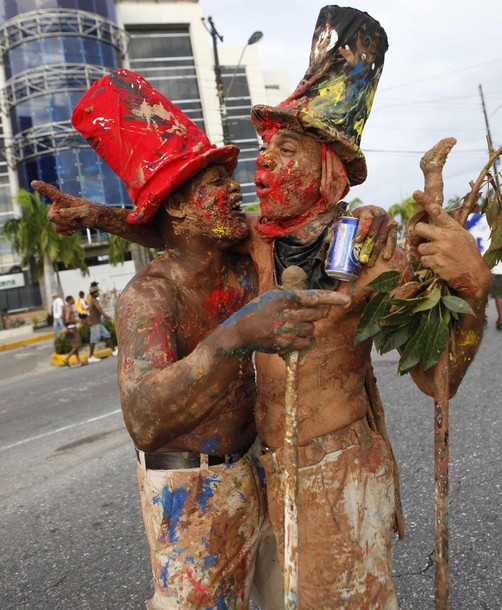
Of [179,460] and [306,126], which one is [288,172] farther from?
[179,460]

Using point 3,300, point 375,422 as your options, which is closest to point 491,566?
point 375,422

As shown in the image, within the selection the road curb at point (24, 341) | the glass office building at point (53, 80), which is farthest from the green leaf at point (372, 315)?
the glass office building at point (53, 80)

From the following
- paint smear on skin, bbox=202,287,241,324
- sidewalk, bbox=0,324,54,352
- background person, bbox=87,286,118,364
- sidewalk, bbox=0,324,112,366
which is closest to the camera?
paint smear on skin, bbox=202,287,241,324

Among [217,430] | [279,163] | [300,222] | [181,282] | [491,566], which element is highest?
[279,163]

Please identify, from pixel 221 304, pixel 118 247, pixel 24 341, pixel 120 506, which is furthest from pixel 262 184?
pixel 118 247

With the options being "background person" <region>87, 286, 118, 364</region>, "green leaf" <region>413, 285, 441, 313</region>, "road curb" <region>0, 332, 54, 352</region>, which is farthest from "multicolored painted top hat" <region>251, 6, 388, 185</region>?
"road curb" <region>0, 332, 54, 352</region>

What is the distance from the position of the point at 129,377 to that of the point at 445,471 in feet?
3.09

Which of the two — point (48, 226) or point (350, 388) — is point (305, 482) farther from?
point (48, 226)

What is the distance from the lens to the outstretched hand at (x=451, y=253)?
5.12ft

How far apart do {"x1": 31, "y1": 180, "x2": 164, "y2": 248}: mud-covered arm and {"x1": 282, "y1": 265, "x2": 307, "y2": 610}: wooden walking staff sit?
1.02m

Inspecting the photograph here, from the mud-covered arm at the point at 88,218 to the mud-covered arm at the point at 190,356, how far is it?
57cm

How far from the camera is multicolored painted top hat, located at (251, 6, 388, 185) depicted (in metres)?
1.85

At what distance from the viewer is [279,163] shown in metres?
1.88

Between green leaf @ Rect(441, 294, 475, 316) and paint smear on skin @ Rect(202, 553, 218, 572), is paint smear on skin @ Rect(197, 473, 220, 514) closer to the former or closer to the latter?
paint smear on skin @ Rect(202, 553, 218, 572)
